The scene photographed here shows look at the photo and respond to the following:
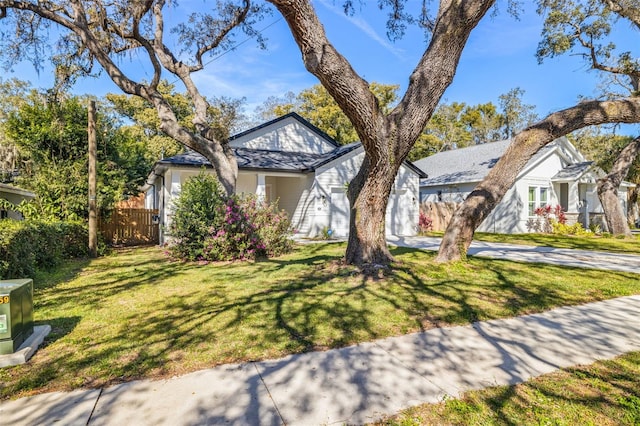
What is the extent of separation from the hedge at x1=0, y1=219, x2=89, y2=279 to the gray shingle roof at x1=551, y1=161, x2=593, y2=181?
20.9m

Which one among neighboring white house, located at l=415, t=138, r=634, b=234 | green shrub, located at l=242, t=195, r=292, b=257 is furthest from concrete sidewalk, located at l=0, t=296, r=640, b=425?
neighboring white house, located at l=415, t=138, r=634, b=234

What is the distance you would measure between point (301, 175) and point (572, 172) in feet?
44.8

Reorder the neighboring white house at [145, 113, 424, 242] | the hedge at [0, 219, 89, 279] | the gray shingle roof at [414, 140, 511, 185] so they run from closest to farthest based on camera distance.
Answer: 1. the hedge at [0, 219, 89, 279]
2. the neighboring white house at [145, 113, 424, 242]
3. the gray shingle roof at [414, 140, 511, 185]

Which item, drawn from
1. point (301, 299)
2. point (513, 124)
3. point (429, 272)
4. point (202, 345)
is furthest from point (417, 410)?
point (513, 124)

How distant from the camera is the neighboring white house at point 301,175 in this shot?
14227 millimetres

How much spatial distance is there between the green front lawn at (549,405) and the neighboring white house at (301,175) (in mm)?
11384

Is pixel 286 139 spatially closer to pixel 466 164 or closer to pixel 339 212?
pixel 339 212

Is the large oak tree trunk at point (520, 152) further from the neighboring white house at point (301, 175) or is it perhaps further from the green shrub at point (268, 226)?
the neighboring white house at point (301, 175)

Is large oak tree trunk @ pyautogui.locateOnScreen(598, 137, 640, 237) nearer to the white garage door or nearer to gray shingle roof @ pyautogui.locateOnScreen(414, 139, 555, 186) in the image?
gray shingle roof @ pyautogui.locateOnScreen(414, 139, 555, 186)

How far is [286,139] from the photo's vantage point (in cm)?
1834

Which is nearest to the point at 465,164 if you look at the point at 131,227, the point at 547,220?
the point at 547,220

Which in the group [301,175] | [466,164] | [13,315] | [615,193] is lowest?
[13,315]

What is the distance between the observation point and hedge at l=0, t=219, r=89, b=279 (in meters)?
5.97

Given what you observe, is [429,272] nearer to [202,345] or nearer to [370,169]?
[370,169]
